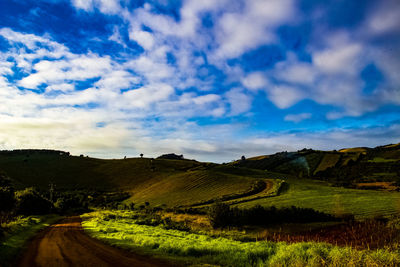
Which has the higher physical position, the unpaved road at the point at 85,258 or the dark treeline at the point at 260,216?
the unpaved road at the point at 85,258

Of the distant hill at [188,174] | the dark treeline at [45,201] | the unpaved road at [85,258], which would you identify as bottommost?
the dark treeline at [45,201]

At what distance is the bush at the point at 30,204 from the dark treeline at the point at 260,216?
5063 centimetres

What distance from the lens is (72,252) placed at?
16.8 meters

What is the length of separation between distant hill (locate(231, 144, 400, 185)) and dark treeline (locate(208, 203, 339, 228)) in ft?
177

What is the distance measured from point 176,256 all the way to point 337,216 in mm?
30201

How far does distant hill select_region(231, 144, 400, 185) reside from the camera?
94.4m

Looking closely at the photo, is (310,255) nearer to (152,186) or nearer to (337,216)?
(337,216)

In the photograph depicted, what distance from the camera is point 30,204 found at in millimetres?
65250

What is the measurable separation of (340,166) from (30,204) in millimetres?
114424

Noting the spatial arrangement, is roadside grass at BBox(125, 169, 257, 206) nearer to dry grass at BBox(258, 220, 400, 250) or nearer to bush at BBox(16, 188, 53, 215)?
bush at BBox(16, 188, 53, 215)

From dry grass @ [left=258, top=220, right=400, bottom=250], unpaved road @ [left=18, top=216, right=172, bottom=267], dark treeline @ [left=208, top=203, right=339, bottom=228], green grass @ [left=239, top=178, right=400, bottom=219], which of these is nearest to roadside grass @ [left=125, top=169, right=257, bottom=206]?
green grass @ [left=239, top=178, right=400, bottom=219]

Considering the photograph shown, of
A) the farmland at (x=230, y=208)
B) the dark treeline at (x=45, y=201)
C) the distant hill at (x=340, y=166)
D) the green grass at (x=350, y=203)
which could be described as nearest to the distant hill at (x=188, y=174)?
the distant hill at (x=340, y=166)

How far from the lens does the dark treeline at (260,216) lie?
3619cm

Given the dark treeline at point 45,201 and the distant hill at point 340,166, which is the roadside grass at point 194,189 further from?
the distant hill at point 340,166
